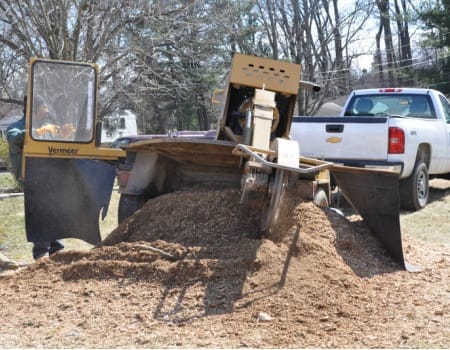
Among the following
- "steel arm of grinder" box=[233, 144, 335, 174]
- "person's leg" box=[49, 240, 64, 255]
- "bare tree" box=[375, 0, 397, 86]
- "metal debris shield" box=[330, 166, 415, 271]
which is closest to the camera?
"steel arm of grinder" box=[233, 144, 335, 174]

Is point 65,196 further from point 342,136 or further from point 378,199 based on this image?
point 342,136

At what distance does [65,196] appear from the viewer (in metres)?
6.59

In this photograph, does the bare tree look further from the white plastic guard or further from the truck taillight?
the white plastic guard

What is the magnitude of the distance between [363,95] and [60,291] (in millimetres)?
7454

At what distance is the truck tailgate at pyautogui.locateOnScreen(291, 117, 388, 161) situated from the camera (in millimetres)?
8805

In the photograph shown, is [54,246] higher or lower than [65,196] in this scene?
lower

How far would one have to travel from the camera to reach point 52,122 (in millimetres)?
6660

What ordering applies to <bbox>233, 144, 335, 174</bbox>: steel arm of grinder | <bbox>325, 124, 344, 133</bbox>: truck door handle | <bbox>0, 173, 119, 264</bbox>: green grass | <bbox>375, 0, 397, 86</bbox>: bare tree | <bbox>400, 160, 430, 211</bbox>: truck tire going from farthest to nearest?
<bbox>375, 0, 397, 86</bbox>: bare tree, <bbox>400, 160, 430, 211</bbox>: truck tire, <bbox>325, 124, 344, 133</bbox>: truck door handle, <bbox>0, 173, 119, 264</bbox>: green grass, <bbox>233, 144, 335, 174</bbox>: steel arm of grinder

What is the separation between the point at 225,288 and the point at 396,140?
5.05m

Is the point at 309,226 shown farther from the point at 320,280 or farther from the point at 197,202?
the point at 197,202

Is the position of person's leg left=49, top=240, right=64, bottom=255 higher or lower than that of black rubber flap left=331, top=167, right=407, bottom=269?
lower

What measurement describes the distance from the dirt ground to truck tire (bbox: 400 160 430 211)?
3.41 meters

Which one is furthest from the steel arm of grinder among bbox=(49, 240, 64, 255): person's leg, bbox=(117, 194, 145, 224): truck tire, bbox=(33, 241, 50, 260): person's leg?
bbox=(49, 240, 64, 255): person's leg

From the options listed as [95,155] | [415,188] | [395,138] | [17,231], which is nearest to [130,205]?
[95,155]
